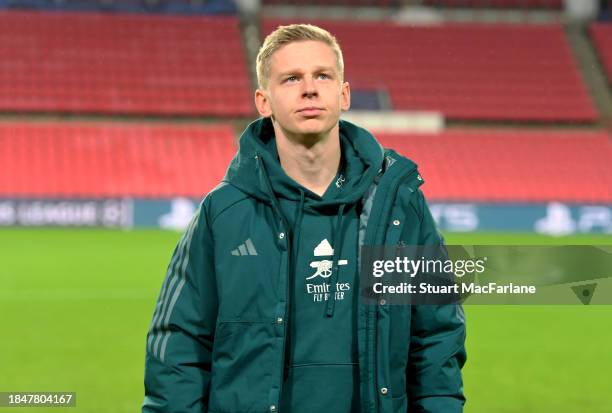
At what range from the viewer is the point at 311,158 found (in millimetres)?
2734

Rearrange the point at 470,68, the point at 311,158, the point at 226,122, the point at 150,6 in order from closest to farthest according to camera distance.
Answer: the point at 311,158
the point at 226,122
the point at 470,68
the point at 150,6

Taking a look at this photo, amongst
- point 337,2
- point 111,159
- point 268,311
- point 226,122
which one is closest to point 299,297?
point 268,311

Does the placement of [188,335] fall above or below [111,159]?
below

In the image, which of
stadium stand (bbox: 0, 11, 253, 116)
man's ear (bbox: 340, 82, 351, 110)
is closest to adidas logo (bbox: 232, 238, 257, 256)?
man's ear (bbox: 340, 82, 351, 110)

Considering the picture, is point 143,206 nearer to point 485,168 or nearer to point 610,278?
point 485,168

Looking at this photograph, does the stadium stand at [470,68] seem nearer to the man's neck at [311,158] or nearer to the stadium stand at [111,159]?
the stadium stand at [111,159]

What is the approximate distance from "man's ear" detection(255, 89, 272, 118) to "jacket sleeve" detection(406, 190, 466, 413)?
19.9 inches

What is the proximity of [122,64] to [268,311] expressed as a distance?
79.7ft

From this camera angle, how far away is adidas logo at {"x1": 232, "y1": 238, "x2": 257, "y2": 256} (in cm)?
264

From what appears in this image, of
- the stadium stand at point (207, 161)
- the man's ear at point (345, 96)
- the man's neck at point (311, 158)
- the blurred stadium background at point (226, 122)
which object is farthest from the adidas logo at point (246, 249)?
the stadium stand at point (207, 161)

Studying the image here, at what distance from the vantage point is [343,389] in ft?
8.66

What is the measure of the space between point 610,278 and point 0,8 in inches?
991

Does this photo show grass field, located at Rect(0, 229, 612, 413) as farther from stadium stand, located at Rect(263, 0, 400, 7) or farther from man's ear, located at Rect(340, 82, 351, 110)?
stadium stand, located at Rect(263, 0, 400, 7)

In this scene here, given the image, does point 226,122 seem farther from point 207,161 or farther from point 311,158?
point 311,158
